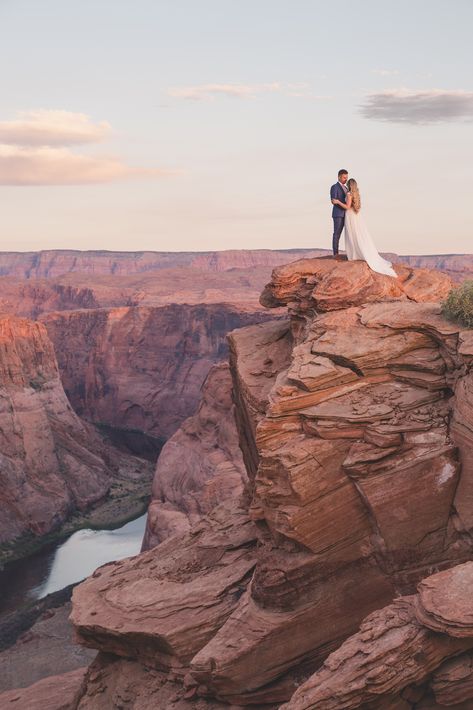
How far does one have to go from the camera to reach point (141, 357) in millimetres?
122062

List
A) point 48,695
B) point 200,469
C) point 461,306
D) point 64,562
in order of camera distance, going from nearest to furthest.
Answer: point 461,306 < point 48,695 < point 200,469 < point 64,562

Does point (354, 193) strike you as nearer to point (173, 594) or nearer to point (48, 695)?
point (173, 594)

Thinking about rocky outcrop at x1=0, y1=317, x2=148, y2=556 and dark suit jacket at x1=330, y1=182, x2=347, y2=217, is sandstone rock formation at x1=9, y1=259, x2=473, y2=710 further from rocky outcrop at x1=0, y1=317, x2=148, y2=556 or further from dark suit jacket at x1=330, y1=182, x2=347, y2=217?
rocky outcrop at x1=0, y1=317, x2=148, y2=556

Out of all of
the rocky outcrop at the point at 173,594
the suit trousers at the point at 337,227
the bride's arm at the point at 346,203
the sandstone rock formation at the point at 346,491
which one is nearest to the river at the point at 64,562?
the rocky outcrop at the point at 173,594

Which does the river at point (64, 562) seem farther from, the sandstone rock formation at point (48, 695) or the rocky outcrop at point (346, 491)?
the rocky outcrop at point (346, 491)

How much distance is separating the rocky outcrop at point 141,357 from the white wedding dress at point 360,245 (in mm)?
85814

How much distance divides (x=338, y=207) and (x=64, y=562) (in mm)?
51165

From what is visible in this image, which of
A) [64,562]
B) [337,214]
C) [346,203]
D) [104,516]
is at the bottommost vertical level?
[64,562]

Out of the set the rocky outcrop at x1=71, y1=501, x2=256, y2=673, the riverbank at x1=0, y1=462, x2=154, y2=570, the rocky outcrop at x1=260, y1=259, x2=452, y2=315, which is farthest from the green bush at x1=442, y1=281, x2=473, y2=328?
the riverbank at x1=0, y1=462, x2=154, y2=570

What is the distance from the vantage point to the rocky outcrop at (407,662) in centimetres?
1559

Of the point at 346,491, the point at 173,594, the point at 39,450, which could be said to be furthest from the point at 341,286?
the point at 39,450

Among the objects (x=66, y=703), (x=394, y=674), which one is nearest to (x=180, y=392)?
(x=66, y=703)

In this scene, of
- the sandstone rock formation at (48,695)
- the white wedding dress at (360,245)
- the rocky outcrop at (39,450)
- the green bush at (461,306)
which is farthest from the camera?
the rocky outcrop at (39,450)

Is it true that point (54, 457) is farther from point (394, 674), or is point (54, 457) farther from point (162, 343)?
point (394, 674)
